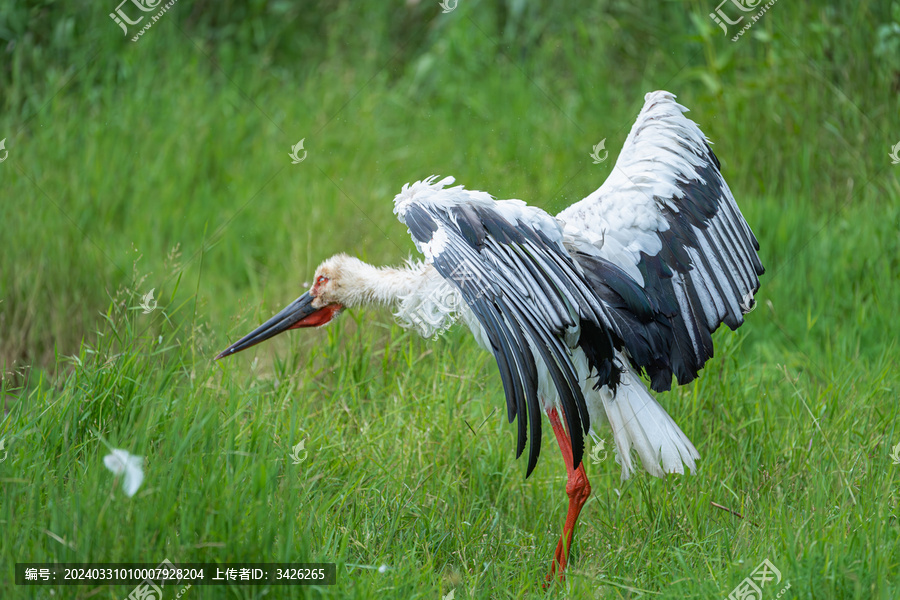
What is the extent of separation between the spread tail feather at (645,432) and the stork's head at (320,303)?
4.03ft

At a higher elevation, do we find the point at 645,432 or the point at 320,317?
the point at 320,317

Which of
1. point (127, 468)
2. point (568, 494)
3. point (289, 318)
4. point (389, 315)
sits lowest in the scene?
point (568, 494)

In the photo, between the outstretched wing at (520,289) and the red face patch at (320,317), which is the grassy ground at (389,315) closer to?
the red face patch at (320,317)

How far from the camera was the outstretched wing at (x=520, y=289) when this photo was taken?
9.32 feet

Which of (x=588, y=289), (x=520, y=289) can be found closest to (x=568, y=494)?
(x=588, y=289)

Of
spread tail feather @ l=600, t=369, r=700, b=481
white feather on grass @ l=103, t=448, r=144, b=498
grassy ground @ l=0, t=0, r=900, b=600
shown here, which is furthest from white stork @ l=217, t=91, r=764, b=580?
white feather on grass @ l=103, t=448, r=144, b=498

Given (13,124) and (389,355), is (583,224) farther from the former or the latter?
(13,124)

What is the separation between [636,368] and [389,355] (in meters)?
1.35

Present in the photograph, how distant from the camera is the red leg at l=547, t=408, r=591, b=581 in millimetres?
3273

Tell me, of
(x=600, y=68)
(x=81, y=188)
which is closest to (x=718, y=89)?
(x=600, y=68)

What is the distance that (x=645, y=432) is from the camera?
10.7 feet

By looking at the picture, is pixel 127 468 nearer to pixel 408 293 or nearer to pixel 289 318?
pixel 408 293

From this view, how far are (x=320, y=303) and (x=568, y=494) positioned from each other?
1.39m

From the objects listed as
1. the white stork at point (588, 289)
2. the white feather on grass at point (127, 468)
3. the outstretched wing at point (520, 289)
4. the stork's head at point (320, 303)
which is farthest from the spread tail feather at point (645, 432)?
the white feather on grass at point (127, 468)
